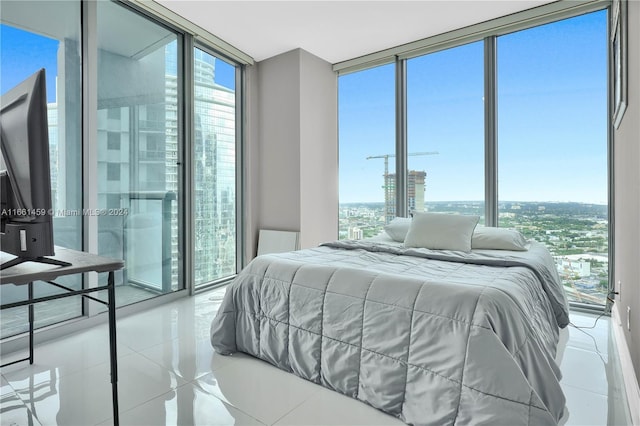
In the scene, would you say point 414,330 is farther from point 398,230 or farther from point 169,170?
point 169,170

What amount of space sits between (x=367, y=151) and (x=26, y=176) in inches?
141

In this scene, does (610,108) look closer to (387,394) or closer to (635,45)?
(635,45)

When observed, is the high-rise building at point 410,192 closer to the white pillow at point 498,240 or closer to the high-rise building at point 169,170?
the white pillow at point 498,240

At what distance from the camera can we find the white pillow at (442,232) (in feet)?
8.68

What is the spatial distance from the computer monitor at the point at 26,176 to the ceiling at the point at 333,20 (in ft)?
7.75

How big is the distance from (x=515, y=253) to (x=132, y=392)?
2.55 m

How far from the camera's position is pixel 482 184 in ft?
11.5

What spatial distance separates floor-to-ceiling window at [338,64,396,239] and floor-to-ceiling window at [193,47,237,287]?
1379 millimetres

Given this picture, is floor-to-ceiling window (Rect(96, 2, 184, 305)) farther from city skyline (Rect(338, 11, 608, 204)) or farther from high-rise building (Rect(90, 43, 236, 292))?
city skyline (Rect(338, 11, 608, 204))

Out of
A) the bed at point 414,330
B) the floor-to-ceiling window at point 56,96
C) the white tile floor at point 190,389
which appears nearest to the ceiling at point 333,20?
the floor-to-ceiling window at point 56,96

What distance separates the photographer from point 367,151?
430 centimetres

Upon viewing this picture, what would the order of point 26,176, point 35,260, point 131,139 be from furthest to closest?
point 131,139 < point 35,260 < point 26,176

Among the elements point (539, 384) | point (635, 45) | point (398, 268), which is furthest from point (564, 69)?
point (539, 384)

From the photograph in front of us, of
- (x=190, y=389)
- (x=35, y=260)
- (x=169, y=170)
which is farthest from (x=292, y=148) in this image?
(x=35, y=260)
